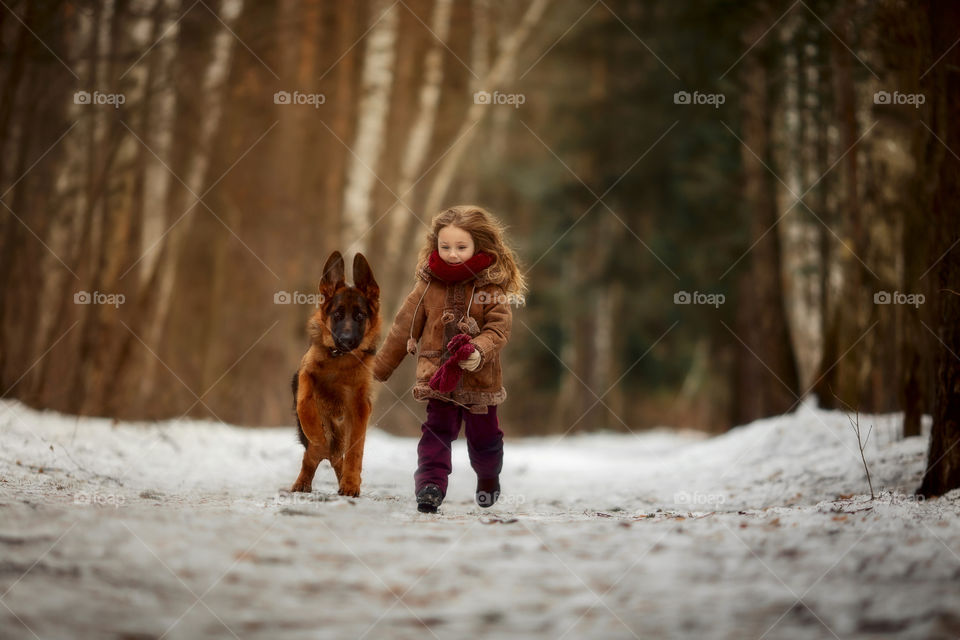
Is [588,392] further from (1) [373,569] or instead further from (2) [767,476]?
(1) [373,569]

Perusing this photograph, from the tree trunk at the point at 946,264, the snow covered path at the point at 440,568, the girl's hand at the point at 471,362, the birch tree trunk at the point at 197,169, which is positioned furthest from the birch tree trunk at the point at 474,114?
the snow covered path at the point at 440,568

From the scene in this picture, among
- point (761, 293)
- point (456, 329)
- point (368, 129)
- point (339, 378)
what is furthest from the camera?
point (368, 129)

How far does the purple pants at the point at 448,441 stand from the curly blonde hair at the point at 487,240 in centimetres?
81

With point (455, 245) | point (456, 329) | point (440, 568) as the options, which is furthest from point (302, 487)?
point (440, 568)

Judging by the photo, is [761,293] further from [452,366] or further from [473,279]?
[452,366]

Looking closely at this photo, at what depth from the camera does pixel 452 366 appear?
514cm

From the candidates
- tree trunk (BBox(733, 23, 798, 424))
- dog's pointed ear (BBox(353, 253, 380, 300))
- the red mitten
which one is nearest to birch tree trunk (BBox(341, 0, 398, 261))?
tree trunk (BBox(733, 23, 798, 424))

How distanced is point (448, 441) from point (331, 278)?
1.30 metres

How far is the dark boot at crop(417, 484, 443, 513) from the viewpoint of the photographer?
5.18 meters

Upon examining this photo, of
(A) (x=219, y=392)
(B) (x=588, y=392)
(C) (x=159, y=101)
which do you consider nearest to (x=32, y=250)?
(C) (x=159, y=101)

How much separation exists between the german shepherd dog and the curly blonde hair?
0.48 metres

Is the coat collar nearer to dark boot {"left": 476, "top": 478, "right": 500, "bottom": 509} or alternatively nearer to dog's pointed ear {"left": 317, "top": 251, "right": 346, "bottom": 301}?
dog's pointed ear {"left": 317, "top": 251, "right": 346, "bottom": 301}

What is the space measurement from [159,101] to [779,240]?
900 cm

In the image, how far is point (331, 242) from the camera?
1440 cm
